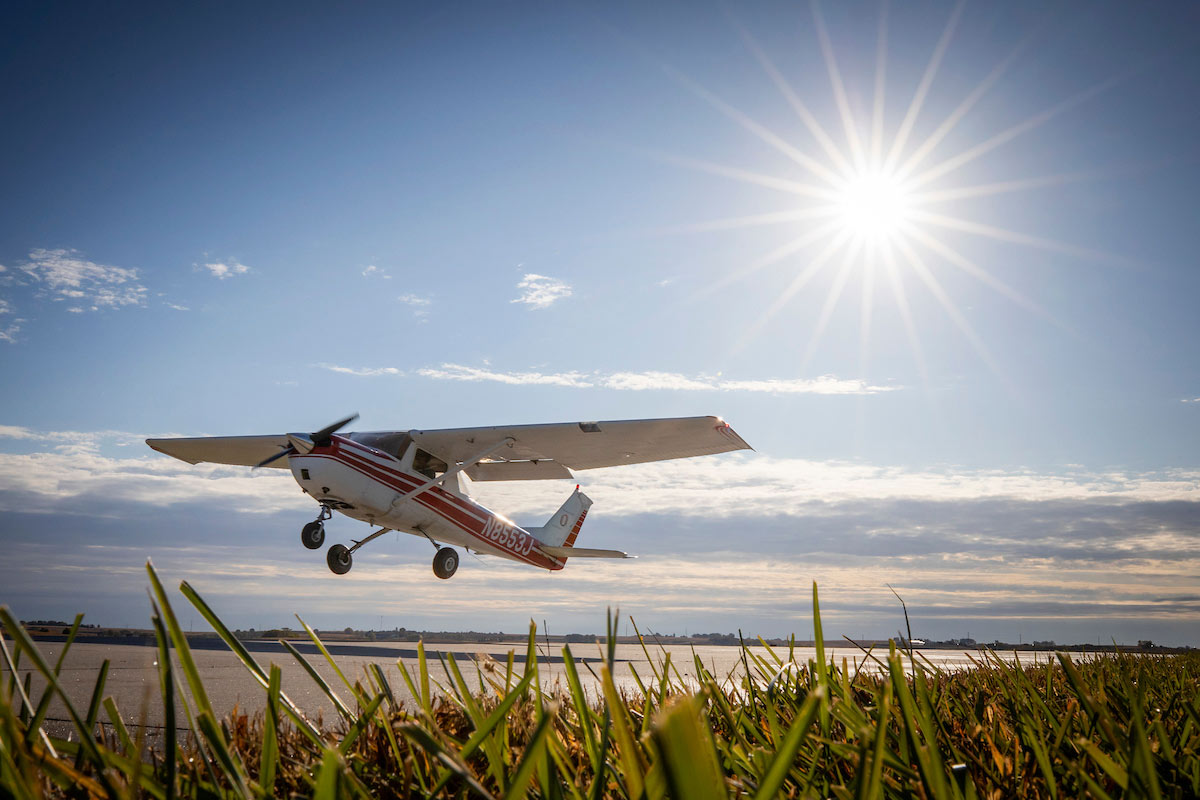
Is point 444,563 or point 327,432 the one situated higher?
point 327,432

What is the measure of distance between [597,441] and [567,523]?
6.78 metres

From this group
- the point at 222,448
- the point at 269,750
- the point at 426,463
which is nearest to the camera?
the point at 269,750

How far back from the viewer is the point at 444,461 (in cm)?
1645

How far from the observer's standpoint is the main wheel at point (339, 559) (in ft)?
47.5

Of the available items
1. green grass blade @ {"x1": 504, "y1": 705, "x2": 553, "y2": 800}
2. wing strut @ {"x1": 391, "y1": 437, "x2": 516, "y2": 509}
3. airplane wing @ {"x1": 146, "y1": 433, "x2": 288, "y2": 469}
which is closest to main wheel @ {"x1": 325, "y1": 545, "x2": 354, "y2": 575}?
wing strut @ {"x1": 391, "y1": 437, "x2": 516, "y2": 509}

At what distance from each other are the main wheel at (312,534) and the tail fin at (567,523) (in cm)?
715

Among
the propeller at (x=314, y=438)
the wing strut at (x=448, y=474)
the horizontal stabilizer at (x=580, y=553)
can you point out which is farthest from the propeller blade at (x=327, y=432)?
the horizontal stabilizer at (x=580, y=553)

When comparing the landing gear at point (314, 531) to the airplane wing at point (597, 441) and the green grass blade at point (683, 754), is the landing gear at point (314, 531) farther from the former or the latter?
the green grass blade at point (683, 754)

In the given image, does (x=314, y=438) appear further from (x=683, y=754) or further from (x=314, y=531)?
(x=683, y=754)

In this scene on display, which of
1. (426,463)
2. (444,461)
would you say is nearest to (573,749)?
(426,463)

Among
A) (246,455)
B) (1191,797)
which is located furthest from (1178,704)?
(246,455)

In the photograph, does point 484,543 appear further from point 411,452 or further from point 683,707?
point 683,707

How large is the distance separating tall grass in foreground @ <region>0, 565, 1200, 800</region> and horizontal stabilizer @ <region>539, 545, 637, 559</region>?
56.9 feet

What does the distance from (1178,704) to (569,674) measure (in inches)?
89.3
